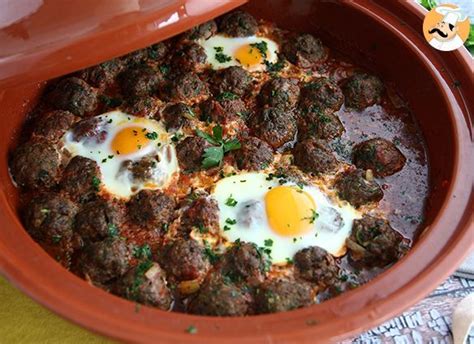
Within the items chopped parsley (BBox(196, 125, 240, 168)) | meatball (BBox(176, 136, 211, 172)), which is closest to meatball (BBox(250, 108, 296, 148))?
chopped parsley (BBox(196, 125, 240, 168))

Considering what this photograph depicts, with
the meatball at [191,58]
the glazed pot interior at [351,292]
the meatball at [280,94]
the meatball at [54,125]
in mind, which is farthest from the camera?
the meatball at [191,58]

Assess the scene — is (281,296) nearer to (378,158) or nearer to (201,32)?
(378,158)

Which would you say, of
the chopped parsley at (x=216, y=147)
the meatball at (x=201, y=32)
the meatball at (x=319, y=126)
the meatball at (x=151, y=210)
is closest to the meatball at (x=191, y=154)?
the chopped parsley at (x=216, y=147)

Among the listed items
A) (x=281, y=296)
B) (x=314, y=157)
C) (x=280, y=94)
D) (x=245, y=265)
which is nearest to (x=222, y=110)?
(x=280, y=94)

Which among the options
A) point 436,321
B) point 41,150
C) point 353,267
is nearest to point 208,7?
point 41,150

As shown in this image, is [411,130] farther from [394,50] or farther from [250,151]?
[250,151]

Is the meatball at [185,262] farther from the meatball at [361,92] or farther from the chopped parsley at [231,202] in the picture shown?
the meatball at [361,92]
